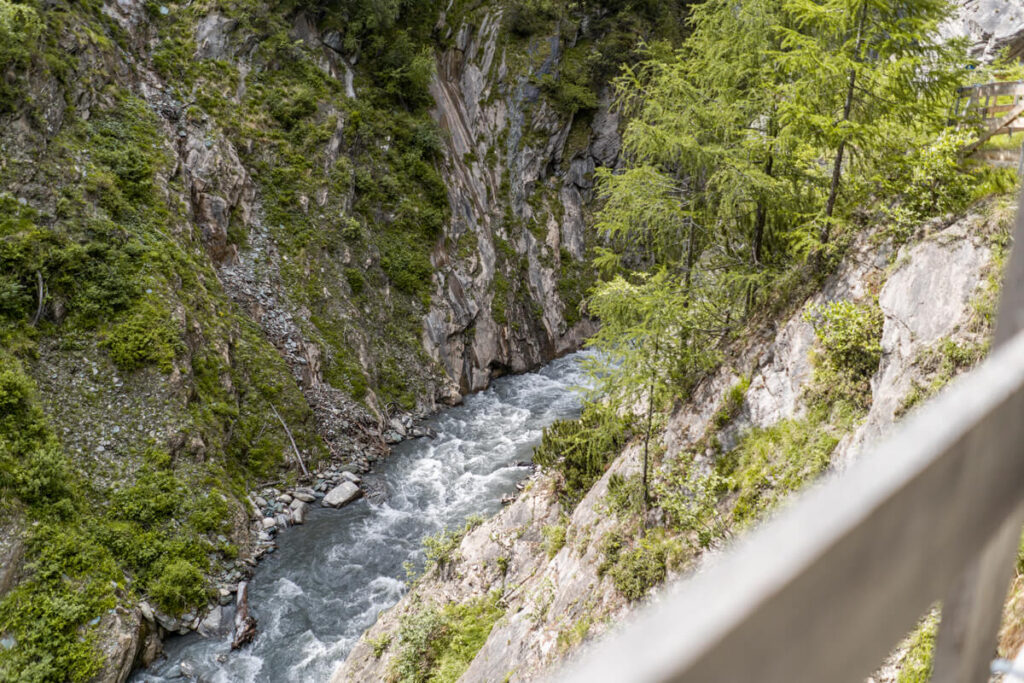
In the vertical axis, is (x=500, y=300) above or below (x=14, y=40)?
below

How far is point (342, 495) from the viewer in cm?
1357

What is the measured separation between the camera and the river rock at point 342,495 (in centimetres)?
1344

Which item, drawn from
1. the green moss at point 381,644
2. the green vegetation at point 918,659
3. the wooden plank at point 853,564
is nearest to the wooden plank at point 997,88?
the green vegetation at point 918,659

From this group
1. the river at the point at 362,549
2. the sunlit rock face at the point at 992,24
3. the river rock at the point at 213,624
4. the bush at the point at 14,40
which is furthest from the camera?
the sunlit rock face at the point at 992,24

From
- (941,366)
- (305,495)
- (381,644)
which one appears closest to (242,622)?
(381,644)

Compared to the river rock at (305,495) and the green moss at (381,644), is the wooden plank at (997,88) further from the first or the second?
the river rock at (305,495)

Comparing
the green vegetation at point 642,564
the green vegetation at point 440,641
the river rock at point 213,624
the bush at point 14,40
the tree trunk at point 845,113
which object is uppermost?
the bush at point 14,40

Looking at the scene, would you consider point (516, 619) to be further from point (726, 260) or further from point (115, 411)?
point (115, 411)

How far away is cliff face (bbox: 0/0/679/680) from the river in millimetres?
782

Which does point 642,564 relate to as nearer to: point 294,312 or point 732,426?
point 732,426

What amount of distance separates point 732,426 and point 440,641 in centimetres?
515

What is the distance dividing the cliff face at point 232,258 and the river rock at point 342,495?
3.69 feet

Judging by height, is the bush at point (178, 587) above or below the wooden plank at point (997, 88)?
below

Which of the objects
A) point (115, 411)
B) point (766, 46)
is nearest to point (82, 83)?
point (115, 411)
